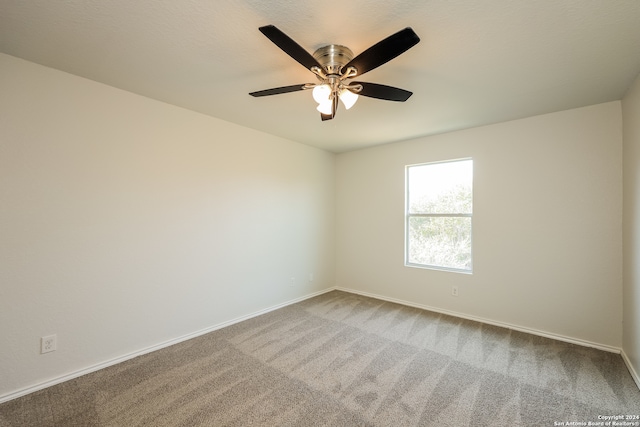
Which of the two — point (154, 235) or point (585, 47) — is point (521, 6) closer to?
point (585, 47)

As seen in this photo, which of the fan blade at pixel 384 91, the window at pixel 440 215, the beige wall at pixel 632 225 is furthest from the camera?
the window at pixel 440 215

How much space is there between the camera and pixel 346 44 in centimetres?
174

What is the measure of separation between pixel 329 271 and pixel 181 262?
2.54 m

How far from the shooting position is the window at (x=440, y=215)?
139 inches

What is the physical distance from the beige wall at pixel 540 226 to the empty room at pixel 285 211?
0.02m

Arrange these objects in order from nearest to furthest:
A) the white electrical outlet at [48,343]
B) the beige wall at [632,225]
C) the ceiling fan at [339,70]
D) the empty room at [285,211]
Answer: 1. the ceiling fan at [339,70]
2. the empty room at [285,211]
3. the white electrical outlet at [48,343]
4. the beige wall at [632,225]

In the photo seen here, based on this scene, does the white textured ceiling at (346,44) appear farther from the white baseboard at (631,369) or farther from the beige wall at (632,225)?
the white baseboard at (631,369)

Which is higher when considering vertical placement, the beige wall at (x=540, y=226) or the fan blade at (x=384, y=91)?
the fan blade at (x=384, y=91)

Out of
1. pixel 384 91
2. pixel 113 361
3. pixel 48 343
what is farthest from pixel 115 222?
pixel 384 91

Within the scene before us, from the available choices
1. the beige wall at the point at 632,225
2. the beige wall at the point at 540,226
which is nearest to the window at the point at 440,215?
the beige wall at the point at 540,226

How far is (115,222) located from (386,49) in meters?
2.57

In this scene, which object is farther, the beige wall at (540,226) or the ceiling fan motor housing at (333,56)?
the beige wall at (540,226)

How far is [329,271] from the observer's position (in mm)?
4711

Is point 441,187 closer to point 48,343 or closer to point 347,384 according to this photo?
point 347,384
